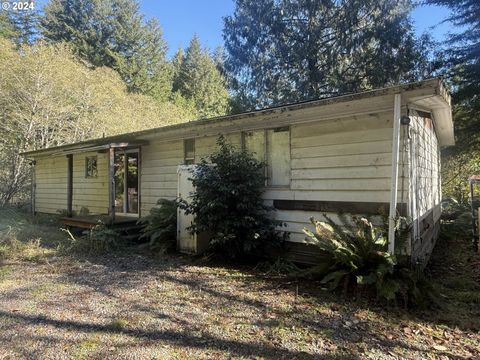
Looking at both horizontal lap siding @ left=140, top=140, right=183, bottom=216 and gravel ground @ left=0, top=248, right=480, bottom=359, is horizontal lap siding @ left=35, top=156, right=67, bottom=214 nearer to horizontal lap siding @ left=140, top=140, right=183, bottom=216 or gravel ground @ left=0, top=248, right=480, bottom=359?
horizontal lap siding @ left=140, top=140, right=183, bottom=216

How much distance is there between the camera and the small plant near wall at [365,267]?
4.05 meters

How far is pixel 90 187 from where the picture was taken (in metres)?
11.3

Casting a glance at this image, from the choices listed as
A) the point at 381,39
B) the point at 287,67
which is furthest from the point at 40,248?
the point at 381,39

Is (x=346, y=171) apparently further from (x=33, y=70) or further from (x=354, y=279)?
(x=33, y=70)

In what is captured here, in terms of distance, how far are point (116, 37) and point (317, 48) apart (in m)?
18.9

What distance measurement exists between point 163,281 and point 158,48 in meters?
30.4

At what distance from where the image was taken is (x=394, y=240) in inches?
176

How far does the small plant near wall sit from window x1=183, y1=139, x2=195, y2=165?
13.2ft

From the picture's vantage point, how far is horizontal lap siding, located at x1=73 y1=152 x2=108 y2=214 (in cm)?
1066

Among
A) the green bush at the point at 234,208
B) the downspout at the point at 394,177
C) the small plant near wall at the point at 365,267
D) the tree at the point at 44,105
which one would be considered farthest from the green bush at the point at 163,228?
the tree at the point at 44,105

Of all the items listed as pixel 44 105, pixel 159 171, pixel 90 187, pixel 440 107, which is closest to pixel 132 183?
pixel 159 171

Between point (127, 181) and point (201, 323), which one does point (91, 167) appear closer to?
point (127, 181)

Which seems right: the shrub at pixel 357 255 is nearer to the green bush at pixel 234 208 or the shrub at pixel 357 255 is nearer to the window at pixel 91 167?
the green bush at pixel 234 208

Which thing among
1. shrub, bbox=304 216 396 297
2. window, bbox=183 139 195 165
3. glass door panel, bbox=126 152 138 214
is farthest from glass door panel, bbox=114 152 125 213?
shrub, bbox=304 216 396 297
